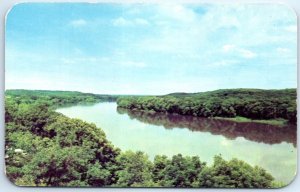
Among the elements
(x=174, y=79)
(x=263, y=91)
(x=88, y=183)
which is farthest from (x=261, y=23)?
(x=88, y=183)

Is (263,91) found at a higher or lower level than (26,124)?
higher

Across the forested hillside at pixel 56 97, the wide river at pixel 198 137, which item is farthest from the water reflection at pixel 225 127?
the forested hillside at pixel 56 97

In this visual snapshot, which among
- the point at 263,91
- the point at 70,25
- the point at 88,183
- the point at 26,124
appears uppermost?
the point at 70,25

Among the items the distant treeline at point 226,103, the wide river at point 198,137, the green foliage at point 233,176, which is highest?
the distant treeline at point 226,103

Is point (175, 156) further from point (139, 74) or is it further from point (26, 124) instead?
point (26, 124)

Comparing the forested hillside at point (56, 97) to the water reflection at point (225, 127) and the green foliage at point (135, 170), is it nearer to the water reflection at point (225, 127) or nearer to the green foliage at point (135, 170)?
the water reflection at point (225, 127)

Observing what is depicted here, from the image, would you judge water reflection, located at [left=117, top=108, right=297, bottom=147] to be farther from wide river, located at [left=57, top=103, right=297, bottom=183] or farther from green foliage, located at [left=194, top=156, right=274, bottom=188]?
green foliage, located at [left=194, top=156, right=274, bottom=188]

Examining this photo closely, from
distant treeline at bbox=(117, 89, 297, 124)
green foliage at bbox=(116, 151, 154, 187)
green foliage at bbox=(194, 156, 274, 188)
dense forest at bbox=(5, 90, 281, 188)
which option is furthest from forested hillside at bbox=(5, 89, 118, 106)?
green foliage at bbox=(194, 156, 274, 188)

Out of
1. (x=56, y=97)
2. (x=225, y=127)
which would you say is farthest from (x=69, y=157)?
(x=225, y=127)
